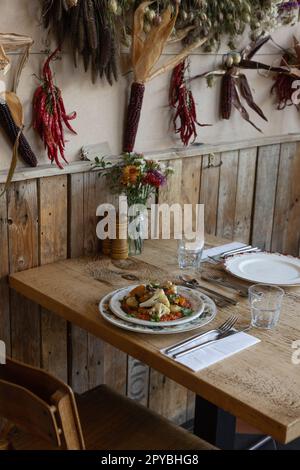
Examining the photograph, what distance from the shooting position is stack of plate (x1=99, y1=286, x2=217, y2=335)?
4.94 ft

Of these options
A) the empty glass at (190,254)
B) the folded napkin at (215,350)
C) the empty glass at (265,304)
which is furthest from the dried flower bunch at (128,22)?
the folded napkin at (215,350)

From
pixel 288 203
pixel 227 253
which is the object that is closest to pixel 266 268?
pixel 227 253

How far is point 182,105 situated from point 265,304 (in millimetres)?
864

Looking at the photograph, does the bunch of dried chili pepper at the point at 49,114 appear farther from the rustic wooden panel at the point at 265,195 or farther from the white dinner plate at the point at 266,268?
the rustic wooden panel at the point at 265,195

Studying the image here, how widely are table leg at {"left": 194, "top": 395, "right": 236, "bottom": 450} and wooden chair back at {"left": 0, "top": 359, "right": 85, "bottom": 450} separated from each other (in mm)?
759

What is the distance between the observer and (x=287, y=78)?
8.41 ft

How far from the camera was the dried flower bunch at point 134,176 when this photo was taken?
1.95 meters

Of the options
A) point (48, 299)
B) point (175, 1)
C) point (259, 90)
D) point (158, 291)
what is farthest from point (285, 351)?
point (259, 90)

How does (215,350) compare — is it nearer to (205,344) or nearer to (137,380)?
(205,344)

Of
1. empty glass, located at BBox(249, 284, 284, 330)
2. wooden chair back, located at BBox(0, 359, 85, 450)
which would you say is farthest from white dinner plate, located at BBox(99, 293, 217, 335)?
wooden chair back, located at BBox(0, 359, 85, 450)

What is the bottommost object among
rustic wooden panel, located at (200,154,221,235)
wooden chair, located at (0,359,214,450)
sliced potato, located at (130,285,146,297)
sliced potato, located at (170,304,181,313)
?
wooden chair, located at (0,359,214,450)

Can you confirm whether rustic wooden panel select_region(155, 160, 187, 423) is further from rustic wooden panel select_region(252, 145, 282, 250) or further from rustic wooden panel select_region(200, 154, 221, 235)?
rustic wooden panel select_region(252, 145, 282, 250)

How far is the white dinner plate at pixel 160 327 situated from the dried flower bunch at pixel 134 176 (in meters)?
0.47
